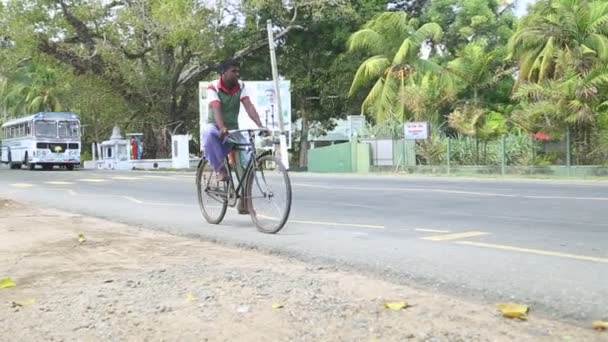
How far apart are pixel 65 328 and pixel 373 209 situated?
677 cm

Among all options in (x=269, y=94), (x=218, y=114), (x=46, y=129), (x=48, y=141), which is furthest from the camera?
(x=46, y=129)

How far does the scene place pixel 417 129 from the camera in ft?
81.6

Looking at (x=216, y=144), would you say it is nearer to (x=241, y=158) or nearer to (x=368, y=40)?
(x=241, y=158)

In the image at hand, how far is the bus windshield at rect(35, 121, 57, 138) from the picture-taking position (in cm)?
3798

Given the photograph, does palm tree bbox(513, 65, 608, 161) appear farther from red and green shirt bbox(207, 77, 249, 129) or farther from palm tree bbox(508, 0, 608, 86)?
red and green shirt bbox(207, 77, 249, 129)

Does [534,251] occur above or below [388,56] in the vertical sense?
below

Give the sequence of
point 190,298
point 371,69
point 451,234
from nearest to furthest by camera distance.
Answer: point 190,298 < point 451,234 < point 371,69

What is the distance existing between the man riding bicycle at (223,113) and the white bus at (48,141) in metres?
32.9

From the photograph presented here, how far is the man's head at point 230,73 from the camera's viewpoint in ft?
24.9

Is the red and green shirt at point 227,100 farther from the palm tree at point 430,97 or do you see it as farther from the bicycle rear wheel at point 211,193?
the palm tree at point 430,97

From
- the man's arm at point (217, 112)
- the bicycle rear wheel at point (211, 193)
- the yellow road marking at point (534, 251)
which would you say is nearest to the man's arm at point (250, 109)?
the man's arm at point (217, 112)

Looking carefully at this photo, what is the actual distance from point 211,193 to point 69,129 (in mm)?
33542

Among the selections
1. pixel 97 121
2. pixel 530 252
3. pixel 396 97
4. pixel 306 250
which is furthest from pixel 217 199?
pixel 97 121

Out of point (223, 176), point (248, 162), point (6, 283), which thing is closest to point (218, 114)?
point (248, 162)
